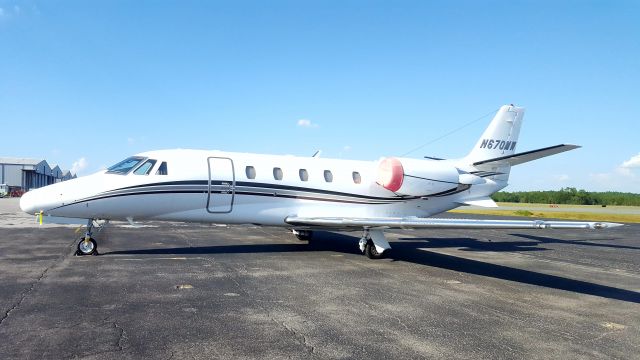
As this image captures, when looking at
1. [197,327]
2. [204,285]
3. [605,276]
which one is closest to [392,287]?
[204,285]

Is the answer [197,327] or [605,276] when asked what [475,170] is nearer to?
[605,276]

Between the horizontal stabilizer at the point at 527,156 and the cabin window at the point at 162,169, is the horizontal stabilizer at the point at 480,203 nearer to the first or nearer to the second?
the horizontal stabilizer at the point at 527,156

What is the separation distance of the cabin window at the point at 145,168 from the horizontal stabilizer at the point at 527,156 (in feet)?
37.2

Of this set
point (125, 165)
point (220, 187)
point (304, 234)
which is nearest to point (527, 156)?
point (304, 234)

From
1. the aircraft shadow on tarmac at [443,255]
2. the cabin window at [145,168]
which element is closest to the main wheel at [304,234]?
the aircraft shadow on tarmac at [443,255]

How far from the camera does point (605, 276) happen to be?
40.5 feet

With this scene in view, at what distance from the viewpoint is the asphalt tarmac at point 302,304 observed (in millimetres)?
5695

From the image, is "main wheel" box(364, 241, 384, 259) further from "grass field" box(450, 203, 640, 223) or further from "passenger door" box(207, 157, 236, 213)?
"grass field" box(450, 203, 640, 223)

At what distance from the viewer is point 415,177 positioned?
15.4 meters

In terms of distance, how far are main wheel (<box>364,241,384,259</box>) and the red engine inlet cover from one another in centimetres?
243

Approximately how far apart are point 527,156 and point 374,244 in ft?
20.1

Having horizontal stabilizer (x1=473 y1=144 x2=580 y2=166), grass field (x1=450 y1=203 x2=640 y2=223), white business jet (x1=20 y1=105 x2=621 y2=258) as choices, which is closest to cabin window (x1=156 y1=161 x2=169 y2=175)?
white business jet (x1=20 y1=105 x2=621 y2=258)

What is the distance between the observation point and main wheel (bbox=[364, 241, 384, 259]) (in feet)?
44.5

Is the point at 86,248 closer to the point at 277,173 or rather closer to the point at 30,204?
the point at 30,204
